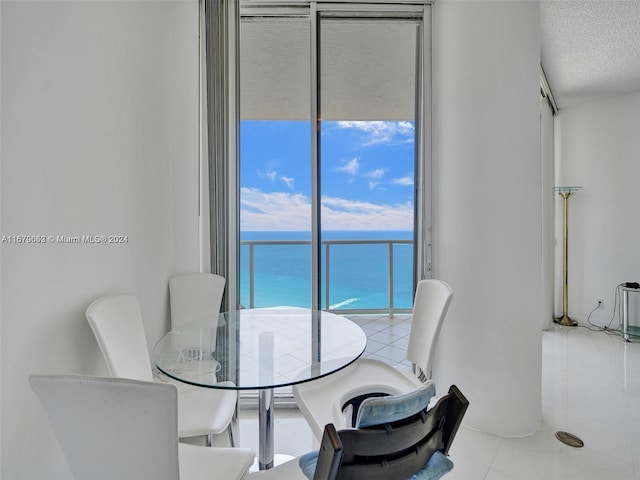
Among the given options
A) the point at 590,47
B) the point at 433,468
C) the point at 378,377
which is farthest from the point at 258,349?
the point at 590,47

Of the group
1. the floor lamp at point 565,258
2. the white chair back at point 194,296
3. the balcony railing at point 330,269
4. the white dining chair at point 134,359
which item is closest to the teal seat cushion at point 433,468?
the white dining chair at point 134,359

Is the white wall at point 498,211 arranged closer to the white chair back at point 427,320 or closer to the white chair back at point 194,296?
the white chair back at point 427,320

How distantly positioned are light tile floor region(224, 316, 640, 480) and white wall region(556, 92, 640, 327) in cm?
98

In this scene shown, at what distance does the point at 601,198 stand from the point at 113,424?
4.95m

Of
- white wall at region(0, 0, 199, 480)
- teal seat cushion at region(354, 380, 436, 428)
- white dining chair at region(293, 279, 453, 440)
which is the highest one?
white wall at region(0, 0, 199, 480)

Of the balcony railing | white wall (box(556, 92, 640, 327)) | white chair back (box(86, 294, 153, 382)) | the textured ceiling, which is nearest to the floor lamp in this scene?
white wall (box(556, 92, 640, 327))

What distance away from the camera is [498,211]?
1.94 metres

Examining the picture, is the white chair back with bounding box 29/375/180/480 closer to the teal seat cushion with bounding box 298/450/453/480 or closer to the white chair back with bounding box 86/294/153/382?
the teal seat cushion with bounding box 298/450/453/480

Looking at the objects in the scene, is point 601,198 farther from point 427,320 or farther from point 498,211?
point 427,320

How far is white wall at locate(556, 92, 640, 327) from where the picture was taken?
141 inches

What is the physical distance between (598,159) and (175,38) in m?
4.57

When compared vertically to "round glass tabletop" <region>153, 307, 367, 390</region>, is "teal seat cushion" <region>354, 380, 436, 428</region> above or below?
above

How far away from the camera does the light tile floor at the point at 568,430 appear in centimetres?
165

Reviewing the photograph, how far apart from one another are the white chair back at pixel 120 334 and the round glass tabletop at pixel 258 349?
8 cm
